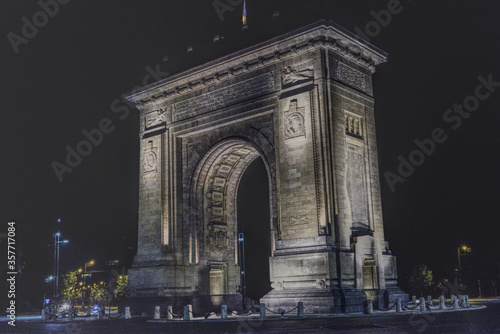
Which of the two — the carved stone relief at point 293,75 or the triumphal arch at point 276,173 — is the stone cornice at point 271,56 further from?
the carved stone relief at point 293,75

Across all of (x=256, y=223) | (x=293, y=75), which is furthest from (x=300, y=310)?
(x=256, y=223)

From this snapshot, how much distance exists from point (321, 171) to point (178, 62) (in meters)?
12.8

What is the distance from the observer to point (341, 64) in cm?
3008

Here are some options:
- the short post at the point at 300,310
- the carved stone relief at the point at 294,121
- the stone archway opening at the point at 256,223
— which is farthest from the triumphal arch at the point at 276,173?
the stone archway opening at the point at 256,223

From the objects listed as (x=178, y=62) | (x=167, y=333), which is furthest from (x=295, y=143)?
(x=167, y=333)

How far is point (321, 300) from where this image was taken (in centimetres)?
2559

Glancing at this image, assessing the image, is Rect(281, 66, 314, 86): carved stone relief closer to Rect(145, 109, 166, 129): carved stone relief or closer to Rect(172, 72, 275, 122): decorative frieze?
Rect(172, 72, 275, 122): decorative frieze

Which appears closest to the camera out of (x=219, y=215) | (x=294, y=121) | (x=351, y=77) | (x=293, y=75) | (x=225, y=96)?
(x=294, y=121)

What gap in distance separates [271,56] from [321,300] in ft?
42.4

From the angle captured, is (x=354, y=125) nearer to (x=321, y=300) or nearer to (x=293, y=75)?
(x=293, y=75)

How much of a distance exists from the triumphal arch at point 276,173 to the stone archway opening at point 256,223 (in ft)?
45.8

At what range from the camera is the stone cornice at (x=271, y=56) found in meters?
28.8

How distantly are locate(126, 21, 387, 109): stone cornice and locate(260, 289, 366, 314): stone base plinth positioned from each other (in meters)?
12.0

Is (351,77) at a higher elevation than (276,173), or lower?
higher
